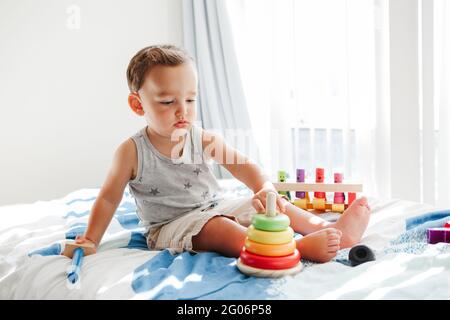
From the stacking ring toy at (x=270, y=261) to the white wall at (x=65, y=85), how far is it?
79.1 inches

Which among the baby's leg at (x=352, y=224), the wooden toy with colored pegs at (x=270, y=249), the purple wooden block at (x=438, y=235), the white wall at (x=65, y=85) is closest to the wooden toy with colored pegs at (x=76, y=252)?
the wooden toy with colored pegs at (x=270, y=249)

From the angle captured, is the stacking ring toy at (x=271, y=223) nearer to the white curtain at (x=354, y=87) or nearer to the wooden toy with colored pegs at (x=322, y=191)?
the wooden toy with colored pegs at (x=322, y=191)

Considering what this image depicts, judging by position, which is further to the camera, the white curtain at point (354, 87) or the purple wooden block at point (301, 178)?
the white curtain at point (354, 87)

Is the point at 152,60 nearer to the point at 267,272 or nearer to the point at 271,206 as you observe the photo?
the point at 271,206

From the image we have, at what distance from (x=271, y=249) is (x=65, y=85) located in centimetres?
213

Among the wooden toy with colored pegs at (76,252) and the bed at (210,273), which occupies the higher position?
the wooden toy with colored pegs at (76,252)

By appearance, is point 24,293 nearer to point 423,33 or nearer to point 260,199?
point 260,199

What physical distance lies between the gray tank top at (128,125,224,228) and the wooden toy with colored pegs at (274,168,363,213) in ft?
1.11

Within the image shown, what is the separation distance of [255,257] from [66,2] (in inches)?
89.5

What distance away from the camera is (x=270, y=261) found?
1.03 metres

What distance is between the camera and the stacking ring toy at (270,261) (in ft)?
3.38

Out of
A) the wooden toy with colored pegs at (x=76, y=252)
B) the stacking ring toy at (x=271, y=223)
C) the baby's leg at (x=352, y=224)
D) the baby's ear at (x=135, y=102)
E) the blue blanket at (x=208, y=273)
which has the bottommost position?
the blue blanket at (x=208, y=273)

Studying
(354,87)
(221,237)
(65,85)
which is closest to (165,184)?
(221,237)
